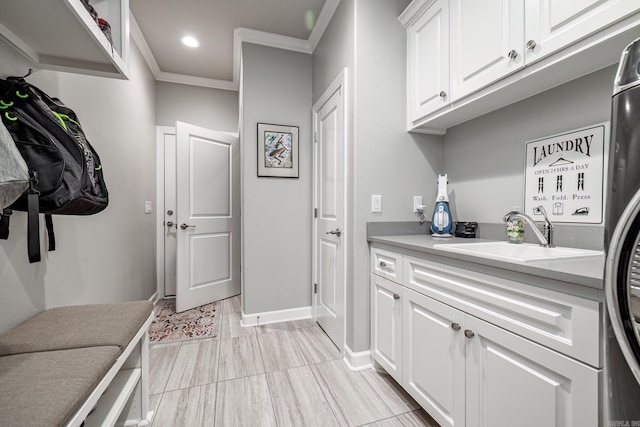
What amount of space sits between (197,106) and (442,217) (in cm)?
324

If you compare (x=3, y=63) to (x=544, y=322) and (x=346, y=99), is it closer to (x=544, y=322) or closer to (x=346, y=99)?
(x=346, y=99)

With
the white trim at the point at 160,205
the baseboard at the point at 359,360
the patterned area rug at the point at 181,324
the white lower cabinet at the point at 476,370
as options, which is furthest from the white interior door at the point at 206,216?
the white lower cabinet at the point at 476,370

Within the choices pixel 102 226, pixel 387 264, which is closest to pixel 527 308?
pixel 387 264

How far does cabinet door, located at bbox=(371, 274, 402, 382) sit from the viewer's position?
1.47m

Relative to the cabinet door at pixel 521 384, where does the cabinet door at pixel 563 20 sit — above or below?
above

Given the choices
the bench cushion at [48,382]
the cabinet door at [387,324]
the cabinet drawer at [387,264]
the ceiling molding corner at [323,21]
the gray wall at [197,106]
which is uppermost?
the ceiling molding corner at [323,21]

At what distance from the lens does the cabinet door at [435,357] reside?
3.59ft

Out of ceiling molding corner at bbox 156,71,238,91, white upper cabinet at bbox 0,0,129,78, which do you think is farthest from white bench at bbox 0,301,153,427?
ceiling molding corner at bbox 156,71,238,91

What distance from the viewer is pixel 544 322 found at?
0.80 meters

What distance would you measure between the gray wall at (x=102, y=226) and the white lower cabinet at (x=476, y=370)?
1.73m

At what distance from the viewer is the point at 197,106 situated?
3.43 metres

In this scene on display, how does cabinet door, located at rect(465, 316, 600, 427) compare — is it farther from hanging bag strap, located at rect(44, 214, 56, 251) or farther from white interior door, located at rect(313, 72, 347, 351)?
hanging bag strap, located at rect(44, 214, 56, 251)

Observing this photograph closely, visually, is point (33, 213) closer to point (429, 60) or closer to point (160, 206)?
point (429, 60)

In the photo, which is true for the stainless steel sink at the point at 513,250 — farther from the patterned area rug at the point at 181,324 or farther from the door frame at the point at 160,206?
the door frame at the point at 160,206
